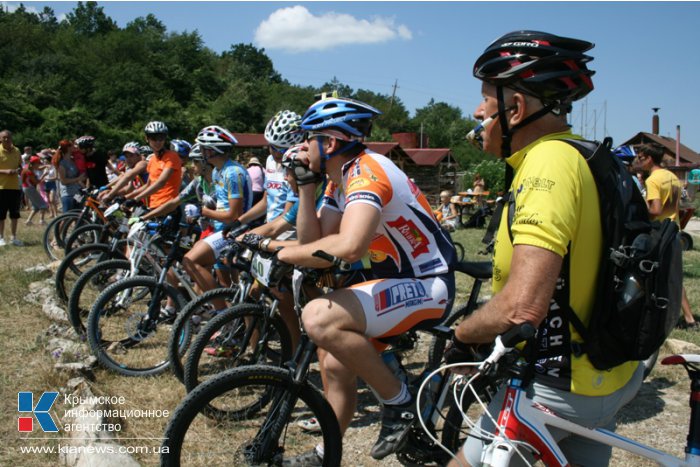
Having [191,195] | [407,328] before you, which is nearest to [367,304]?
[407,328]

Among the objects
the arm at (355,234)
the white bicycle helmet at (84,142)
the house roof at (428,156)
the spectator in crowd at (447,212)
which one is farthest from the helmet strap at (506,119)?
the house roof at (428,156)

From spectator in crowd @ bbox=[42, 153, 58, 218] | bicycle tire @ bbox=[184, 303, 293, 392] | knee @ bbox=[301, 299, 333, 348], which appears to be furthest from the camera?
spectator in crowd @ bbox=[42, 153, 58, 218]

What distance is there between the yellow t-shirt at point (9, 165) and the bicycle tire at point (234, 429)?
986 centimetres

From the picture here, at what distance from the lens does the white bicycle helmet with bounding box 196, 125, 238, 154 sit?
19.3 feet

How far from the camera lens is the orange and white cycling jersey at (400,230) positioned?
3.09 m

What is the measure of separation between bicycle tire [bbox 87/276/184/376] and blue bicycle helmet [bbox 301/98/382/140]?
267 centimetres

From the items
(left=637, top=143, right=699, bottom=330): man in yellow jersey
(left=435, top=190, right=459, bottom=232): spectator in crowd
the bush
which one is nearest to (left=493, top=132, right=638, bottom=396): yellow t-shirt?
(left=637, top=143, right=699, bottom=330): man in yellow jersey

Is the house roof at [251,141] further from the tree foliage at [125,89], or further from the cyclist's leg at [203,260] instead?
the cyclist's leg at [203,260]

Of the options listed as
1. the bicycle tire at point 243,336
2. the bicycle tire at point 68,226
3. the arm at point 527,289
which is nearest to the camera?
the arm at point 527,289

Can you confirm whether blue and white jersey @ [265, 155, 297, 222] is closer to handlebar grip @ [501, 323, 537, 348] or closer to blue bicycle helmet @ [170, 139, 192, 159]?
blue bicycle helmet @ [170, 139, 192, 159]

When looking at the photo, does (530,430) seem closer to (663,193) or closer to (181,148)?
(663,193)

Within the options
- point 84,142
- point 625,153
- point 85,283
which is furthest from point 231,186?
point 84,142

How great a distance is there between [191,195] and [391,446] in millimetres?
4162

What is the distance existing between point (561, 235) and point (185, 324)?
11.8ft
